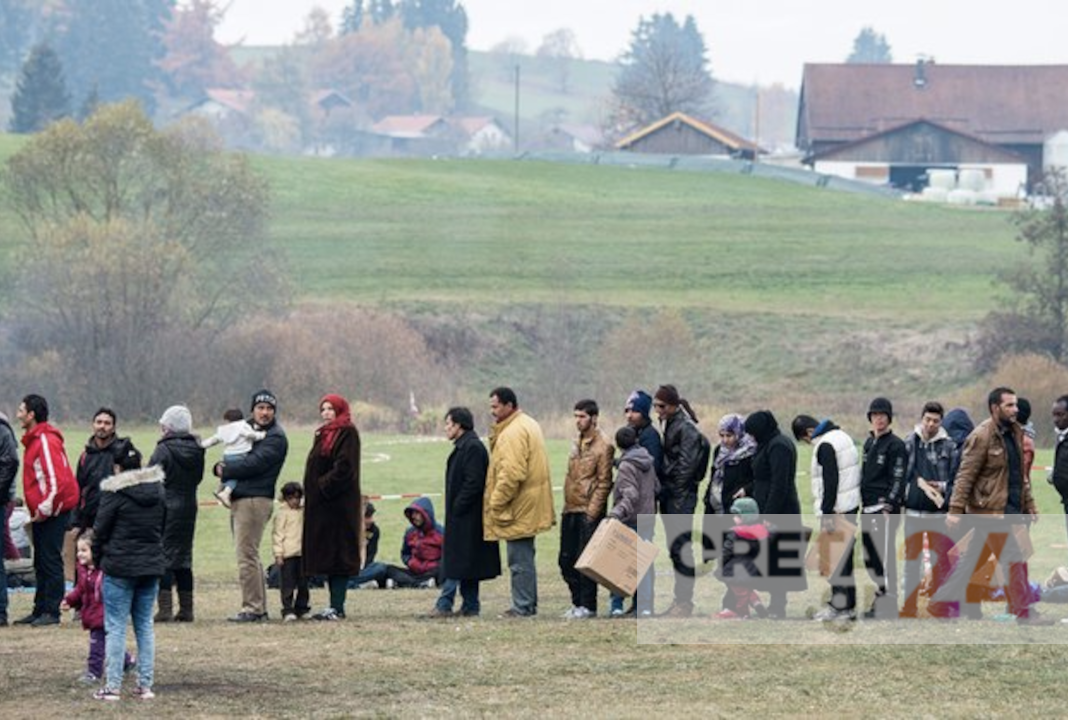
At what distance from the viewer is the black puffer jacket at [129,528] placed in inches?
583

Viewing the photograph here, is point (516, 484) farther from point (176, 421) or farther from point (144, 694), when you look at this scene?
point (144, 694)

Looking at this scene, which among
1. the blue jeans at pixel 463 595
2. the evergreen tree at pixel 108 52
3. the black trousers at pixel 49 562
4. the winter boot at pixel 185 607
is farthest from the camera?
the evergreen tree at pixel 108 52

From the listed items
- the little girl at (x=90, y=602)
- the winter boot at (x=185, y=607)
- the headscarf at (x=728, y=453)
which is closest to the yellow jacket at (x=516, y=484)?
the headscarf at (x=728, y=453)

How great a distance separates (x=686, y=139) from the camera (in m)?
133

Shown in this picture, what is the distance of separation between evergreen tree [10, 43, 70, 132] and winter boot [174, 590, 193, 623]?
118 meters

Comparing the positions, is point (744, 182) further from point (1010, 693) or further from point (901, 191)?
point (1010, 693)

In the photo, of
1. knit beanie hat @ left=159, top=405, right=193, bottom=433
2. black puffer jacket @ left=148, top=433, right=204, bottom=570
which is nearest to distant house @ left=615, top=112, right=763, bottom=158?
black puffer jacket @ left=148, top=433, right=204, bottom=570

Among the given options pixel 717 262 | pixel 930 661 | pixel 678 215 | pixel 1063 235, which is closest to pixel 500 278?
pixel 717 262

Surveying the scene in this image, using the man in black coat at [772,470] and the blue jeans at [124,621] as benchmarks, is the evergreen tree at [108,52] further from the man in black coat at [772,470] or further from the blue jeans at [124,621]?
the blue jeans at [124,621]

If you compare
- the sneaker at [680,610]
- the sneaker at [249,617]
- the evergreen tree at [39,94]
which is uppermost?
the evergreen tree at [39,94]

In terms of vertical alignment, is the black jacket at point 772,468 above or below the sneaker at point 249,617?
above

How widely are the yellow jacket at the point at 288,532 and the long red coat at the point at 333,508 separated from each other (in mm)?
199

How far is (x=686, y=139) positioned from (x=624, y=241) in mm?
42775

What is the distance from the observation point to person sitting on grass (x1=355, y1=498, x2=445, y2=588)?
75.6ft
